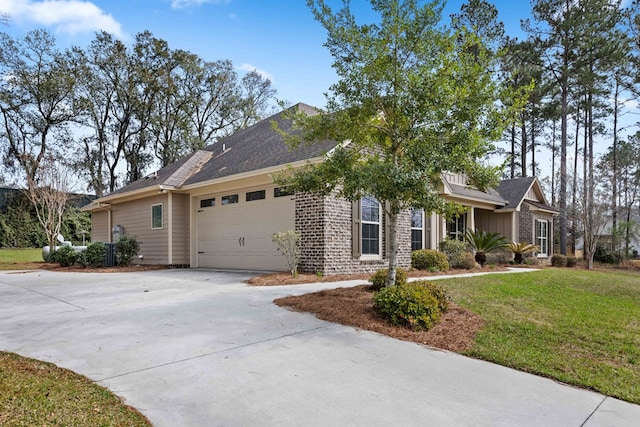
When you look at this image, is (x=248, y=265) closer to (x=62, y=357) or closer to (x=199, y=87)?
(x=62, y=357)

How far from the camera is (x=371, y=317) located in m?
5.78

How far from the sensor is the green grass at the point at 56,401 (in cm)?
273

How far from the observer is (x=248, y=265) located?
40.0ft

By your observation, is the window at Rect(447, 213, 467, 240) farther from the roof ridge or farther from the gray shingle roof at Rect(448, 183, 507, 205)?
the roof ridge

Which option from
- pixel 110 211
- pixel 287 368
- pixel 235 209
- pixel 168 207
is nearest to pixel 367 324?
pixel 287 368

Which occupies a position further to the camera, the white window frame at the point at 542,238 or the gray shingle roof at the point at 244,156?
the white window frame at the point at 542,238

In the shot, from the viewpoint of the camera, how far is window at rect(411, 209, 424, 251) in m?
13.6

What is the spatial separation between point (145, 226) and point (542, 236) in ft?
60.4

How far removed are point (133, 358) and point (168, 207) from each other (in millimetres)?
10881

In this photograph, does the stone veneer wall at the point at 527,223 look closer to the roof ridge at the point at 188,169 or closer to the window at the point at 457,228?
the window at the point at 457,228

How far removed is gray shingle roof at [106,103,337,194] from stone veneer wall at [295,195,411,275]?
122cm

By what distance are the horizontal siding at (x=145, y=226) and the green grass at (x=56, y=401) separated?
11.2 metres

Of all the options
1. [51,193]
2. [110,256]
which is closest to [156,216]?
[110,256]

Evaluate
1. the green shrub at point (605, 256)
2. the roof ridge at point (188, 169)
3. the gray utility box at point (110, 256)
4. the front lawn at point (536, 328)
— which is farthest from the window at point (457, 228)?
the gray utility box at point (110, 256)
